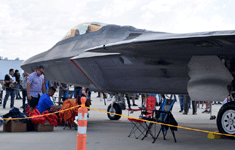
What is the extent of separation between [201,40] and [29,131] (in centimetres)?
475

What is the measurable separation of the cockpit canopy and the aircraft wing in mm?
1518

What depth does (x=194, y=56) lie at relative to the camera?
7621mm

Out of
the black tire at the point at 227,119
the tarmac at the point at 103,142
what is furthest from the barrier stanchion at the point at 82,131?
the black tire at the point at 227,119

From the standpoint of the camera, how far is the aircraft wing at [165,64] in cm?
671

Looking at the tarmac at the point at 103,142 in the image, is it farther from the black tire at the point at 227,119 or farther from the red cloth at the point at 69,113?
the red cloth at the point at 69,113

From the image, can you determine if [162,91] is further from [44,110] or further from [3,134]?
[3,134]

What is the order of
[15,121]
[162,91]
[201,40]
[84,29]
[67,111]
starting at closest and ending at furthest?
[201,40] → [15,121] → [67,111] → [162,91] → [84,29]

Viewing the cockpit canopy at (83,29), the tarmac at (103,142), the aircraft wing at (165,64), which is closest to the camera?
the tarmac at (103,142)

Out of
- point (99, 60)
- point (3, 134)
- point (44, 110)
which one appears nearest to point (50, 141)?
point (3, 134)

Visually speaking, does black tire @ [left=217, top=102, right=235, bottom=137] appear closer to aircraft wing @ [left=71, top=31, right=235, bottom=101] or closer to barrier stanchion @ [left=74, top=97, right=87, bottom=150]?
aircraft wing @ [left=71, top=31, right=235, bottom=101]

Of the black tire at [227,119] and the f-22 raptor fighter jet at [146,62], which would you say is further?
the black tire at [227,119]

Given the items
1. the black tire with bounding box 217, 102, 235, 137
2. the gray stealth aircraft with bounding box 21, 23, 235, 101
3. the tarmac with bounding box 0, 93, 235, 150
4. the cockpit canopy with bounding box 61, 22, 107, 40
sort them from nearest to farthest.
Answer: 1. the tarmac with bounding box 0, 93, 235, 150
2. the gray stealth aircraft with bounding box 21, 23, 235, 101
3. the black tire with bounding box 217, 102, 235, 137
4. the cockpit canopy with bounding box 61, 22, 107, 40

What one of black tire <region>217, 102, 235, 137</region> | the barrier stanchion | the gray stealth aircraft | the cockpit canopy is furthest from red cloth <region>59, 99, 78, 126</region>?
the barrier stanchion

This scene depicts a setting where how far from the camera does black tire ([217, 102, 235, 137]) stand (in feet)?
23.8
